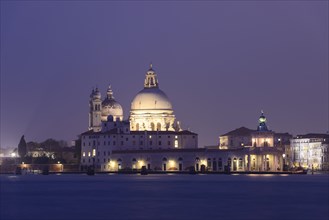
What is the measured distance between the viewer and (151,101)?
148125 millimetres

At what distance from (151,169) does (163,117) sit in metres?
12.3

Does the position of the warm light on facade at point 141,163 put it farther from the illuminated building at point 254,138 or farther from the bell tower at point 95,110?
the bell tower at point 95,110

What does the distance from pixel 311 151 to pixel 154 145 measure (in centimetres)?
2553

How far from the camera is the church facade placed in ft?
444

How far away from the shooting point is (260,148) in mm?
137750

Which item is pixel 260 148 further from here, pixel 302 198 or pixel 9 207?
pixel 9 207

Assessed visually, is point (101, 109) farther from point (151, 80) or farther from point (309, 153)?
point (309, 153)

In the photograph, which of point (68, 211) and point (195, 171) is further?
point (195, 171)

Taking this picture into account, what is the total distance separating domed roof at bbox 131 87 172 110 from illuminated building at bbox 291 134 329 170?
2099 centimetres

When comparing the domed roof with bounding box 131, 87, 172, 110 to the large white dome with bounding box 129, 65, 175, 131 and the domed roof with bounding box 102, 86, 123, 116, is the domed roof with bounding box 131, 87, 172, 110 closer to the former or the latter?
the large white dome with bounding box 129, 65, 175, 131

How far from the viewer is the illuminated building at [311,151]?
498 ft

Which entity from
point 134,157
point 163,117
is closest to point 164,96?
point 163,117

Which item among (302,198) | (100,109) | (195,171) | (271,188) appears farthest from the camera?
(100,109)

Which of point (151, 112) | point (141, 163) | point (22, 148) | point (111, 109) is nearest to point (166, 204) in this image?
point (141, 163)
